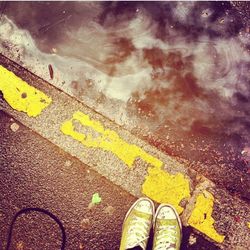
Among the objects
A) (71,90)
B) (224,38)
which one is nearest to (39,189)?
(71,90)

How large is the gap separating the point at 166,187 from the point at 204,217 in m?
0.40

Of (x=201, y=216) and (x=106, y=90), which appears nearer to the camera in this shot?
(x=201, y=216)

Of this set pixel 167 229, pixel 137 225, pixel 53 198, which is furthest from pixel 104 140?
pixel 167 229

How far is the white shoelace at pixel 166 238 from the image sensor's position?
9.13ft

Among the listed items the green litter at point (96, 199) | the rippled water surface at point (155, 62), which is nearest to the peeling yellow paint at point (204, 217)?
the rippled water surface at point (155, 62)

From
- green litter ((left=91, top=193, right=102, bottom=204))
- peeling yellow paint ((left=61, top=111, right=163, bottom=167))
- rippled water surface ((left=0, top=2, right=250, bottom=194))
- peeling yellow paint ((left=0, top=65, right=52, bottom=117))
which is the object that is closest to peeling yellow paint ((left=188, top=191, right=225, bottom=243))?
rippled water surface ((left=0, top=2, right=250, bottom=194))

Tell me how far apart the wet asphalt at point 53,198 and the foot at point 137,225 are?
62 millimetres

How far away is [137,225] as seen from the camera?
2828 mm

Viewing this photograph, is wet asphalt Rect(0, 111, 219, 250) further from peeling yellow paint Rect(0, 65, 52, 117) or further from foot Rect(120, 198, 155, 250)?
peeling yellow paint Rect(0, 65, 52, 117)

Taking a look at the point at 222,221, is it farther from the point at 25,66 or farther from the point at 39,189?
the point at 25,66

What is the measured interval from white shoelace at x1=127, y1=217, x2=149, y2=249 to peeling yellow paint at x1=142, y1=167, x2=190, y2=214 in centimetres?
24

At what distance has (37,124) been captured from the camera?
2.94 metres

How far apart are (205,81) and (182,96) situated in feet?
0.84

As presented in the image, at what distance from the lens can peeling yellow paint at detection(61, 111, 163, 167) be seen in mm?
2879
